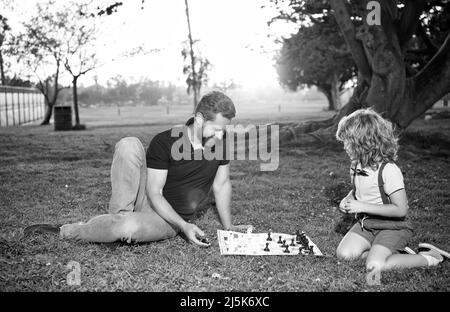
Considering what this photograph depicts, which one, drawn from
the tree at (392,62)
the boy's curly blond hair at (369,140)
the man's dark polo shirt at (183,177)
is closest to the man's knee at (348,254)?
the boy's curly blond hair at (369,140)

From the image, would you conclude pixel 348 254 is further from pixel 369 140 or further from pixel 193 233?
pixel 193 233

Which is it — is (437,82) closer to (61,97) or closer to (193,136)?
(193,136)

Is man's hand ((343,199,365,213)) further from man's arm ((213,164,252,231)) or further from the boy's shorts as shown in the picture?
man's arm ((213,164,252,231))

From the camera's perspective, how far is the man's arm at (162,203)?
4.34 metres

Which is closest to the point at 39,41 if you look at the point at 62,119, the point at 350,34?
the point at 62,119

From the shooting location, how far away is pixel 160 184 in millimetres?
4535

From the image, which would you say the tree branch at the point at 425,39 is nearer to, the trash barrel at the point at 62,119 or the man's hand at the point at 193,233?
the man's hand at the point at 193,233

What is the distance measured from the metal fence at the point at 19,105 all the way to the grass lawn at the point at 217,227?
24.8m

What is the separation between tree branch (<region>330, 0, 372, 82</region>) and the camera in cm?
1240

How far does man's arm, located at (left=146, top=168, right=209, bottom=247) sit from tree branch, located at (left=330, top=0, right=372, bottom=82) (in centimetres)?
974

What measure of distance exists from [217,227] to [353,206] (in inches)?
75.7

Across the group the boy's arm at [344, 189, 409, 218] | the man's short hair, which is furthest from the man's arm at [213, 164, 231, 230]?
the boy's arm at [344, 189, 409, 218]
